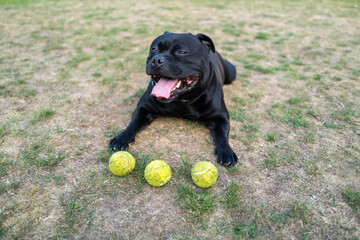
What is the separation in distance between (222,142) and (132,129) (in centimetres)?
112

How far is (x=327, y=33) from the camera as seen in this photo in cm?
746

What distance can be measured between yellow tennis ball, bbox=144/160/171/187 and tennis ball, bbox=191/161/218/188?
0.27 m

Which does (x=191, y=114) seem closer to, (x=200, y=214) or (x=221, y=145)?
(x=221, y=145)

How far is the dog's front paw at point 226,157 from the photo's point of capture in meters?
2.59

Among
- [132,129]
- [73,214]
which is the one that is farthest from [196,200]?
[132,129]

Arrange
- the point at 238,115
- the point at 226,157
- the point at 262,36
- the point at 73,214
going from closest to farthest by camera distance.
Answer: the point at 73,214 → the point at 226,157 → the point at 238,115 → the point at 262,36

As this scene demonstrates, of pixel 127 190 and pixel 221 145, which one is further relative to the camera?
pixel 221 145

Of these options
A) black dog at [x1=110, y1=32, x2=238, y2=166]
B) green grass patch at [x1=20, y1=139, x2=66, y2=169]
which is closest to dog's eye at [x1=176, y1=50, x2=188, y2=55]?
black dog at [x1=110, y1=32, x2=238, y2=166]

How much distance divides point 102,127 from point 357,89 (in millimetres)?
4296

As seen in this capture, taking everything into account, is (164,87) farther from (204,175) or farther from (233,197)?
(233,197)

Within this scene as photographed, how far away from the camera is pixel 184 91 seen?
2893 millimetres

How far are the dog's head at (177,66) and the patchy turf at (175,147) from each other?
24.0 inches

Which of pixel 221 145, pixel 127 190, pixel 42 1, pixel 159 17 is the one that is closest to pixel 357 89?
pixel 221 145

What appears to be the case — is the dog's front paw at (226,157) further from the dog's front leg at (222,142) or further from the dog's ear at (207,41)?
the dog's ear at (207,41)
